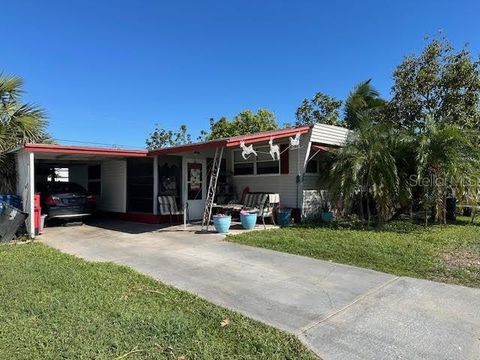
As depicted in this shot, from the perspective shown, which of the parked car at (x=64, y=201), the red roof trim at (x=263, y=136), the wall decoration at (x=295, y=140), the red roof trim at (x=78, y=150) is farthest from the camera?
the parked car at (x=64, y=201)

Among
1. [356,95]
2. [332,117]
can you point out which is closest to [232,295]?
[356,95]

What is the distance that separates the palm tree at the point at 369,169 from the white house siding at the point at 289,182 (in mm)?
1011

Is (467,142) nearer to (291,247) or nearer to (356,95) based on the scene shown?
(291,247)

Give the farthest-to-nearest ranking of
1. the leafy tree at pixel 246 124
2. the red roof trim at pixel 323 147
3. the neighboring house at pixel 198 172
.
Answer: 1. the leafy tree at pixel 246 124
2. the red roof trim at pixel 323 147
3. the neighboring house at pixel 198 172

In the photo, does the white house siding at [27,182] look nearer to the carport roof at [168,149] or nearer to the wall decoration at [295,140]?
the carport roof at [168,149]

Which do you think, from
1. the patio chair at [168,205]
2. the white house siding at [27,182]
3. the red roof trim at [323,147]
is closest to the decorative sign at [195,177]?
the patio chair at [168,205]

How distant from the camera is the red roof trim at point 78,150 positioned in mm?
9992

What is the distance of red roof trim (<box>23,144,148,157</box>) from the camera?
999cm

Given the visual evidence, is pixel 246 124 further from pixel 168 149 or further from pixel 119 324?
pixel 119 324

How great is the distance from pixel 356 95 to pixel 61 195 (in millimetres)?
13240

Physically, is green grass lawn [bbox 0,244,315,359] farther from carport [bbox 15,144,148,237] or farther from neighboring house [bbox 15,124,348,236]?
neighboring house [bbox 15,124,348,236]

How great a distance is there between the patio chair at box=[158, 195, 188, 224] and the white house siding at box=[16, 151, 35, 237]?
384 cm

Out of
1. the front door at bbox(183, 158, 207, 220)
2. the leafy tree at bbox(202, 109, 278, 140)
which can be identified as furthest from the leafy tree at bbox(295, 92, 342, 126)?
the front door at bbox(183, 158, 207, 220)

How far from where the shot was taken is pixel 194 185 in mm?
13453
